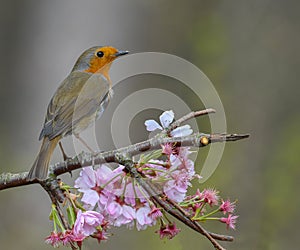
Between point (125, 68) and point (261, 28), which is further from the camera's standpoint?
point (261, 28)

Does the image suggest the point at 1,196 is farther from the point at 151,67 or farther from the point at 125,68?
the point at 151,67

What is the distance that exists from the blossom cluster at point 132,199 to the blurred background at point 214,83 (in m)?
2.60

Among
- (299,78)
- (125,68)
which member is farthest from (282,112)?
(125,68)

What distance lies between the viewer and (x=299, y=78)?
6879 mm

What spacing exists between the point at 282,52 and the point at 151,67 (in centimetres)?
131

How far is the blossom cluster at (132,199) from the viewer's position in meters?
1.84

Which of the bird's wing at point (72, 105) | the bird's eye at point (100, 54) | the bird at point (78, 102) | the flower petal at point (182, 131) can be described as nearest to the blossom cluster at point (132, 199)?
the flower petal at point (182, 131)

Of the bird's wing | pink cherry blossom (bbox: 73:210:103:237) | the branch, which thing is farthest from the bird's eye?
pink cherry blossom (bbox: 73:210:103:237)

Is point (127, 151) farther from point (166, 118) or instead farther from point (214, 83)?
point (214, 83)

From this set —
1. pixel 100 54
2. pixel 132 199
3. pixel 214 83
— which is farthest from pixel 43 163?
pixel 214 83

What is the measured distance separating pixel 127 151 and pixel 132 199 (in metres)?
0.14

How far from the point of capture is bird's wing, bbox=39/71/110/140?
105 inches

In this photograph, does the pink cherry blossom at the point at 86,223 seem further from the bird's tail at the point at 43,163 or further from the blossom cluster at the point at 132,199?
the bird's tail at the point at 43,163

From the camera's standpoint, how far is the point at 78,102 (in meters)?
2.77
